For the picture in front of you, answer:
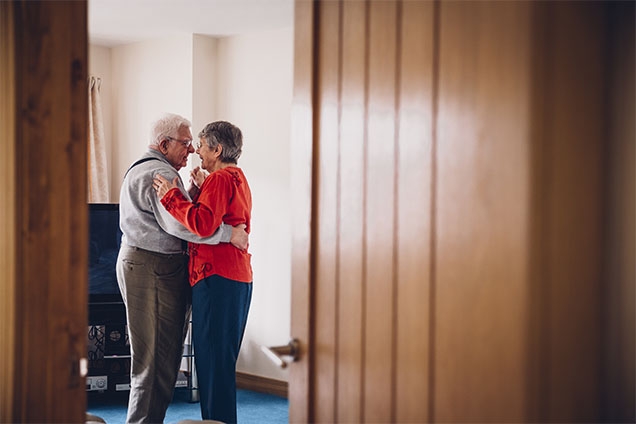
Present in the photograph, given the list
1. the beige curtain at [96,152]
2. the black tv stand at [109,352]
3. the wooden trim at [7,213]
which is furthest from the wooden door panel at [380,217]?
the beige curtain at [96,152]

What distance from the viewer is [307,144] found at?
6.68 ft

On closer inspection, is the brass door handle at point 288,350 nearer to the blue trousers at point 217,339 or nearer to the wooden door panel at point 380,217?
the wooden door panel at point 380,217

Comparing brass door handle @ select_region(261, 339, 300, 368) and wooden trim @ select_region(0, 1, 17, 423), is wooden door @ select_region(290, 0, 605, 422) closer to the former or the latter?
brass door handle @ select_region(261, 339, 300, 368)

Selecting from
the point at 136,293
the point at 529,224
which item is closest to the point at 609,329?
the point at 529,224

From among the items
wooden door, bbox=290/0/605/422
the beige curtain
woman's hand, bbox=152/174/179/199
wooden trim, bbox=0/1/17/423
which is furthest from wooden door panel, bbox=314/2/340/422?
the beige curtain

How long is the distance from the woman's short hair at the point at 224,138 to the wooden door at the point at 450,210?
1626mm

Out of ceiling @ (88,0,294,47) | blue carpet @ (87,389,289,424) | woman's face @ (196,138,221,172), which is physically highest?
ceiling @ (88,0,294,47)

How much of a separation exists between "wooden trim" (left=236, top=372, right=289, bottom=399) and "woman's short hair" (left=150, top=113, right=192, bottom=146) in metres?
2.03

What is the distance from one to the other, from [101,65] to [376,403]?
4469mm

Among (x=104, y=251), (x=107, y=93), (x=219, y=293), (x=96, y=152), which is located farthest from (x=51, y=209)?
(x=107, y=93)

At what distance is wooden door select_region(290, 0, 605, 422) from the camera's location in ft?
5.31

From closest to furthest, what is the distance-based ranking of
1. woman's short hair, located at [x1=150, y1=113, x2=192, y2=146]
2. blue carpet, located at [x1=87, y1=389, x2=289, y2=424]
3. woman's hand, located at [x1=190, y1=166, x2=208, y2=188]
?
woman's short hair, located at [x1=150, y1=113, x2=192, y2=146]
woman's hand, located at [x1=190, y1=166, x2=208, y2=188]
blue carpet, located at [x1=87, y1=389, x2=289, y2=424]

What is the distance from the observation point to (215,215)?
3391 mm

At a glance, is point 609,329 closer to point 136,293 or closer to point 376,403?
point 376,403
